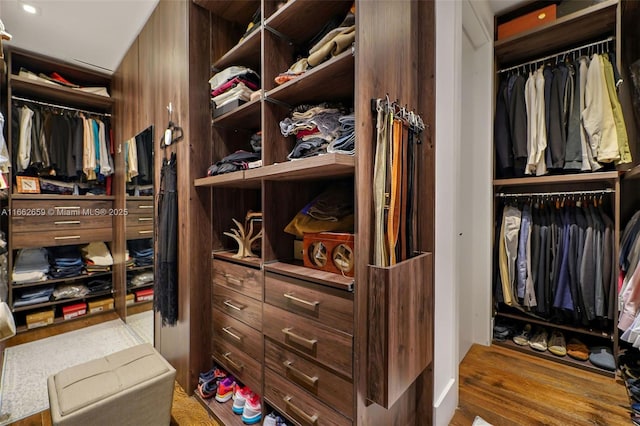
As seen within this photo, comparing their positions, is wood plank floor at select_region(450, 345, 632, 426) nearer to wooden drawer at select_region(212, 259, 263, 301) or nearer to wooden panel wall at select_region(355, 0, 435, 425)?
wooden panel wall at select_region(355, 0, 435, 425)

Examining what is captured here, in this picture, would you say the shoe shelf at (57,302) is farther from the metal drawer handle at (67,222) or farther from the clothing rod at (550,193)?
the clothing rod at (550,193)

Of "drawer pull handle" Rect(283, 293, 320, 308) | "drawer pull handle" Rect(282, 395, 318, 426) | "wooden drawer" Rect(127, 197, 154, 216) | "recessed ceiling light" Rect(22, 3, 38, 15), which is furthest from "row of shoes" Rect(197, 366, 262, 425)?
"recessed ceiling light" Rect(22, 3, 38, 15)

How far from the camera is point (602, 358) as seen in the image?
191 cm

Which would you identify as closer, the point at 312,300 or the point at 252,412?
the point at 312,300

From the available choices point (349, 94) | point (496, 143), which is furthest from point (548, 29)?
point (349, 94)

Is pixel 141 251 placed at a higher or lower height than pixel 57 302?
higher

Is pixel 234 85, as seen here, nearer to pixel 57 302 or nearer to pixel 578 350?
pixel 57 302

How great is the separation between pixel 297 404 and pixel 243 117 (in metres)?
1.53

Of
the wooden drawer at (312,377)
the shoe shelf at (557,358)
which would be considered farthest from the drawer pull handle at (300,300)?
the shoe shelf at (557,358)

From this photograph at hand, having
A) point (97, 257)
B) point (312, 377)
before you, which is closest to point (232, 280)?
point (312, 377)

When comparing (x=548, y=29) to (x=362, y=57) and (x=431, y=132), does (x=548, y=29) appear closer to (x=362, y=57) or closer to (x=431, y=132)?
(x=431, y=132)

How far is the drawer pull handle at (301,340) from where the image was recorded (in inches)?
42.7

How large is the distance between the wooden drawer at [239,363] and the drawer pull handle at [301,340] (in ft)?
1.15

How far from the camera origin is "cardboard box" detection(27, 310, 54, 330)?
2.59 metres
